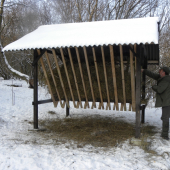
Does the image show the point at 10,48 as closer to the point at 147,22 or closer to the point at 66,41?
the point at 66,41

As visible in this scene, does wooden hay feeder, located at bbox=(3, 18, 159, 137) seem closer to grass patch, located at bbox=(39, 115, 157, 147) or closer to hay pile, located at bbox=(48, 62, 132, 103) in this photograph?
hay pile, located at bbox=(48, 62, 132, 103)

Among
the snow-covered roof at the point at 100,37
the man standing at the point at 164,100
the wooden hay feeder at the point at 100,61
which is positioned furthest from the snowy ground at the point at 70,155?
the snow-covered roof at the point at 100,37

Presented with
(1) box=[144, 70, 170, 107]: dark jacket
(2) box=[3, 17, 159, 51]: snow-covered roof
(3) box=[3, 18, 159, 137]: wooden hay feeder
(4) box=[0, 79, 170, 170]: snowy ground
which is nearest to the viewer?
(4) box=[0, 79, 170, 170]: snowy ground

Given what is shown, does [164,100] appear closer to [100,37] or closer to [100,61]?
[100,61]

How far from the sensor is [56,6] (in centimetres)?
1938

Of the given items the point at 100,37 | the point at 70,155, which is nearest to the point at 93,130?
the point at 70,155

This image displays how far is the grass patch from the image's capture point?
4694 mm

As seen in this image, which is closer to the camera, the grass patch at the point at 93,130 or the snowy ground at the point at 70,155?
the snowy ground at the point at 70,155

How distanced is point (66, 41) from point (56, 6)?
1677cm

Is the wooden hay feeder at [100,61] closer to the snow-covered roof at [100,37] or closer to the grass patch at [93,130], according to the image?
the snow-covered roof at [100,37]

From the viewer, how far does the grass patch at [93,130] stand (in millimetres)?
4694

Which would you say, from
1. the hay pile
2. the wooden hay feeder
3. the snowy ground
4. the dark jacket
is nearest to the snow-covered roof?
the wooden hay feeder

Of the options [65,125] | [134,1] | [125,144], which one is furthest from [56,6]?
[125,144]

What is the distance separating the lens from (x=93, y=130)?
570 cm
